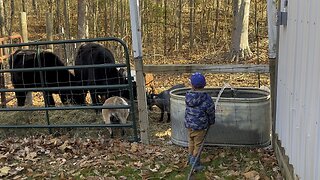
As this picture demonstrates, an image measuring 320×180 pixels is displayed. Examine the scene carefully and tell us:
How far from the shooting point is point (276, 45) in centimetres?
529

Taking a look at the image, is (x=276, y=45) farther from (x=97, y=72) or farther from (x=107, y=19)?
(x=107, y=19)

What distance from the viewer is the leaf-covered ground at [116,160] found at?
4828mm

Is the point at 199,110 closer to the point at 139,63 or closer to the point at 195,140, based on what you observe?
the point at 195,140

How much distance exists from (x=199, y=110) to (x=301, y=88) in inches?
68.5

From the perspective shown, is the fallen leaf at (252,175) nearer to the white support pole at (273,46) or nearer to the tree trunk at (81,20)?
the white support pole at (273,46)

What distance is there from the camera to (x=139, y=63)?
5.80m

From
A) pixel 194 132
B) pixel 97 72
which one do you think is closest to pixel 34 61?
pixel 97 72

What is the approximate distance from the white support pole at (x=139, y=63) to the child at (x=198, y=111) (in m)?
1.05

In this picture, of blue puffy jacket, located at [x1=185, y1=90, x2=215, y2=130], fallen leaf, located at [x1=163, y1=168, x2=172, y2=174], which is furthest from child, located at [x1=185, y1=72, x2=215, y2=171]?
fallen leaf, located at [x1=163, y1=168, x2=172, y2=174]

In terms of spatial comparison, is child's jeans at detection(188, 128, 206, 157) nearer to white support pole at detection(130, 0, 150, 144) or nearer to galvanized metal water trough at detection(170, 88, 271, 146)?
galvanized metal water trough at detection(170, 88, 271, 146)

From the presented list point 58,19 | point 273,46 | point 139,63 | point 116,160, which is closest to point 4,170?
point 116,160

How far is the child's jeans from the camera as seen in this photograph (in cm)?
506

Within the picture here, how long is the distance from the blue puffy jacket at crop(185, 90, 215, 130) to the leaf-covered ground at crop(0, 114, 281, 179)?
54 centimetres

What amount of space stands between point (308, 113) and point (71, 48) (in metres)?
13.5
